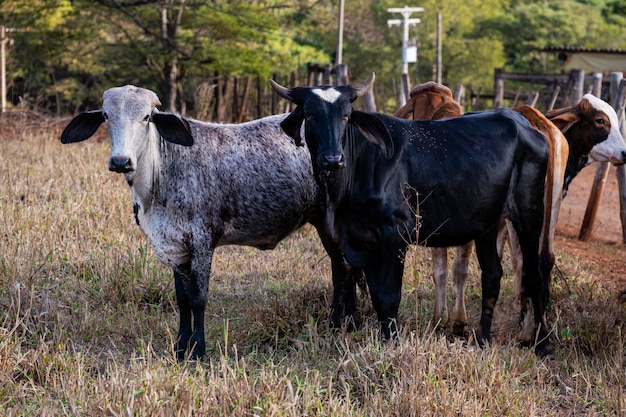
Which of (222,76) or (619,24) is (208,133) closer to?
(222,76)

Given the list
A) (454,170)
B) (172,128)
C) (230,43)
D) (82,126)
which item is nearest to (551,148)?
(454,170)

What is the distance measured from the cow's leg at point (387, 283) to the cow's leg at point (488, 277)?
791mm

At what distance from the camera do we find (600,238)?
1027 cm

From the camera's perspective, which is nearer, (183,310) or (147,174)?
(147,174)

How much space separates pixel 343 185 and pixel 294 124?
49 centimetres

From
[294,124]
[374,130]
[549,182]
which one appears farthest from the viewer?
[549,182]

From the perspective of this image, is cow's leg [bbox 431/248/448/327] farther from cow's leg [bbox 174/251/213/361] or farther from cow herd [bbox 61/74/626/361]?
cow's leg [bbox 174/251/213/361]

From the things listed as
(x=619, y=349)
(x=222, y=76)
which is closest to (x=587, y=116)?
(x=619, y=349)

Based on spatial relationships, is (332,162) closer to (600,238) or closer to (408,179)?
(408,179)

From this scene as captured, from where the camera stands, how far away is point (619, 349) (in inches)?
206

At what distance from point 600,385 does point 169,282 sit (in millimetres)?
3189

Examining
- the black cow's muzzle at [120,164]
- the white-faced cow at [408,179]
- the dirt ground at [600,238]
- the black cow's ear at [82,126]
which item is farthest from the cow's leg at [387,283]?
the dirt ground at [600,238]

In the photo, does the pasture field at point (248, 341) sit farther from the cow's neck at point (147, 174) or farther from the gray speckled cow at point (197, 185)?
the cow's neck at point (147, 174)

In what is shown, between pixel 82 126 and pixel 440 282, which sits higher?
pixel 82 126
